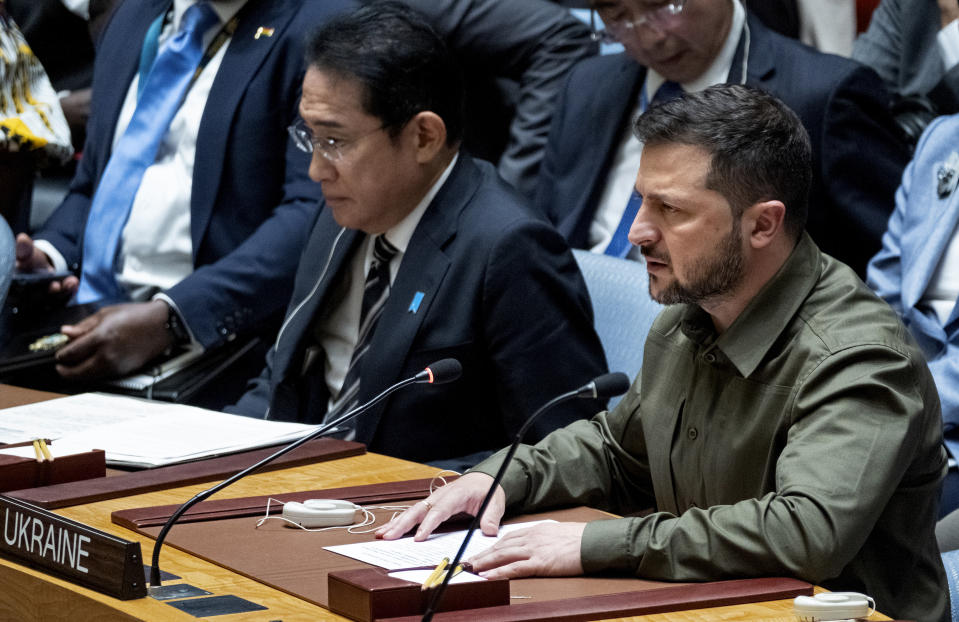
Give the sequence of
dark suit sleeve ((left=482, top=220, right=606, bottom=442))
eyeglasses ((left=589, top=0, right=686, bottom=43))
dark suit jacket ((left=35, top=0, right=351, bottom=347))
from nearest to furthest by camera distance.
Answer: dark suit sleeve ((left=482, top=220, right=606, bottom=442))
eyeglasses ((left=589, top=0, right=686, bottom=43))
dark suit jacket ((left=35, top=0, right=351, bottom=347))

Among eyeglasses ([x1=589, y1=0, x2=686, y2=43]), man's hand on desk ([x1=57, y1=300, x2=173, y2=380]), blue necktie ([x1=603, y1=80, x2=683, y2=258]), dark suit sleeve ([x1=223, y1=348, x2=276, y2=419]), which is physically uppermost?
eyeglasses ([x1=589, y1=0, x2=686, y2=43])

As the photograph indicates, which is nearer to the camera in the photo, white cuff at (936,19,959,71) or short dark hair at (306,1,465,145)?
short dark hair at (306,1,465,145)

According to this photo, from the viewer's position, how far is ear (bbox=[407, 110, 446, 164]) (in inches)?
110

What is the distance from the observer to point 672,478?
2076 millimetres

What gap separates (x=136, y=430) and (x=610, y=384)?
1018mm

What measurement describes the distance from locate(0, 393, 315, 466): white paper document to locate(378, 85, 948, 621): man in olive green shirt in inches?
21.1

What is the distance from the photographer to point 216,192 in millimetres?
3533

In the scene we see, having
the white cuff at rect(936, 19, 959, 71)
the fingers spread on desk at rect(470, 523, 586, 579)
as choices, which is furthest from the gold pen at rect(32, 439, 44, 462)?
the white cuff at rect(936, 19, 959, 71)

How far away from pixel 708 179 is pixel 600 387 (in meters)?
0.35

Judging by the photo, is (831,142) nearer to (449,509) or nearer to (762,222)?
(762,222)

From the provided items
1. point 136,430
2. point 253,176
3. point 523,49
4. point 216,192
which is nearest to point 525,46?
point 523,49

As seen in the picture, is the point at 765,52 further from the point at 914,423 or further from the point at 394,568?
the point at 394,568

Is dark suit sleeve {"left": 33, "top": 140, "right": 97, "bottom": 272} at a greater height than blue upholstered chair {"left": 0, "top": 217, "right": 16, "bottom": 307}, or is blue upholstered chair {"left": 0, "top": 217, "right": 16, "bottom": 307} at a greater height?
blue upholstered chair {"left": 0, "top": 217, "right": 16, "bottom": 307}

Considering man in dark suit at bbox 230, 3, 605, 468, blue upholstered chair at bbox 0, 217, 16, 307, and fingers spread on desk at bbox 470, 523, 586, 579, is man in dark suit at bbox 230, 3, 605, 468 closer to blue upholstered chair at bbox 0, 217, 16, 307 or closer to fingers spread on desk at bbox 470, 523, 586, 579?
blue upholstered chair at bbox 0, 217, 16, 307
